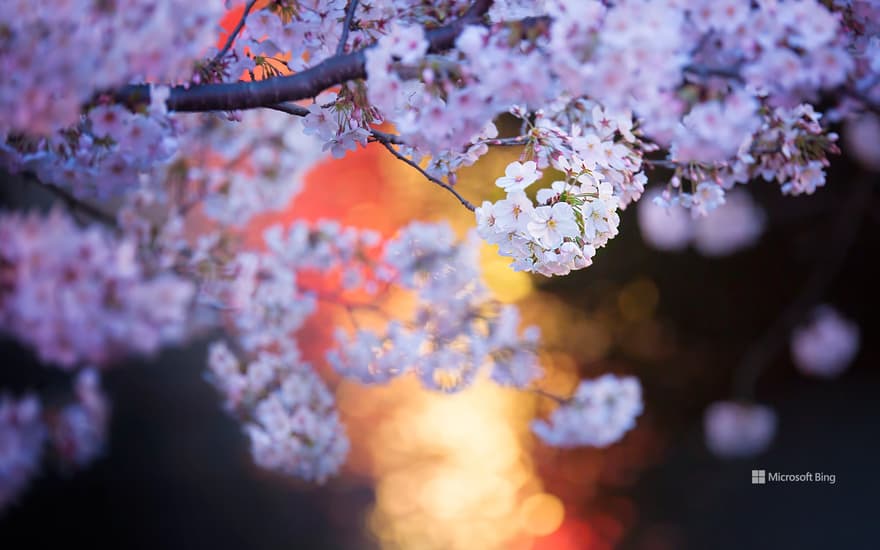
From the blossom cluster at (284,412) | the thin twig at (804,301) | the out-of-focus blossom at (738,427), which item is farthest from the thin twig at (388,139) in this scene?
the thin twig at (804,301)

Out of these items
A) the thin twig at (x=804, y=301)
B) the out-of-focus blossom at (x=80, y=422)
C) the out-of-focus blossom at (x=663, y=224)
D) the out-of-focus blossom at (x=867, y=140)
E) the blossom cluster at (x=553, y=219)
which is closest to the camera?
the blossom cluster at (x=553, y=219)

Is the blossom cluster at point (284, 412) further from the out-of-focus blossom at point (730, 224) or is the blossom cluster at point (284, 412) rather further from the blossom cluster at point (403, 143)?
the out-of-focus blossom at point (730, 224)

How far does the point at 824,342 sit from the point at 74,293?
11.9ft

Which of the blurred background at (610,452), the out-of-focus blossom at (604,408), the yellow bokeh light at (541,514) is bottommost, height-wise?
the yellow bokeh light at (541,514)

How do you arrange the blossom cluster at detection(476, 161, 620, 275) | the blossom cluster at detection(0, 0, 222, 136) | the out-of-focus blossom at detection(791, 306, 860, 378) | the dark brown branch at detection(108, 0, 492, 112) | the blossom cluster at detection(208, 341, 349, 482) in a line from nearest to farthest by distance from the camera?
the blossom cluster at detection(0, 0, 222, 136) < the dark brown branch at detection(108, 0, 492, 112) < the blossom cluster at detection(476, 161, 620, 275) < the blossom cluster at detection(208, 341, 349, 482) < the out-of-focus blossom at detection(791, 306, 860, 378)

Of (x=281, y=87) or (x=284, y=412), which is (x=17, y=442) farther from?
(x=281, y=87)

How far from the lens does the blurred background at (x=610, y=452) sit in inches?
147

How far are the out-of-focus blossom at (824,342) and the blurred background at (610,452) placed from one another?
10.4 inches

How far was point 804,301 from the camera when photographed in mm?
4070

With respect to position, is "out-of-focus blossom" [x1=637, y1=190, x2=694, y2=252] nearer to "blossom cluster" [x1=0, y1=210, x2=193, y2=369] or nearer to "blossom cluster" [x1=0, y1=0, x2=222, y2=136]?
"blossom cluster" [x1=0, y1=210, x2=193, y2=369]

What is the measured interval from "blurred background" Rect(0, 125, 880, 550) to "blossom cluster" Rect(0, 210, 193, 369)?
2523mm

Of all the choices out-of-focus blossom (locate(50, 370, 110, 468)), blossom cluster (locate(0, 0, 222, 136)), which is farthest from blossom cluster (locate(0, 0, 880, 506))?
out-of-focus blossom (locate(50, 370, 110, 468))

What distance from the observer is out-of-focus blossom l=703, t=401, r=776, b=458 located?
11.8ft

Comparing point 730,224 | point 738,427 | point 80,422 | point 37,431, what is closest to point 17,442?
point 37,431
